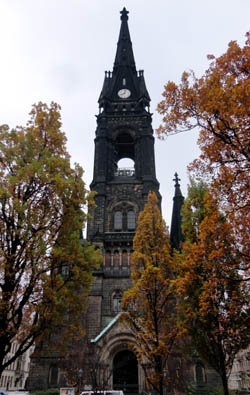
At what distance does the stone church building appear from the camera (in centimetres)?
2422

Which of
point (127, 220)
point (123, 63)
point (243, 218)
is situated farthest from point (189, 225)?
point (123, 63)

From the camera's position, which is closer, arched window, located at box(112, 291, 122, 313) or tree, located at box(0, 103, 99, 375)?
tree, located at box(0, 103, 99, 375)

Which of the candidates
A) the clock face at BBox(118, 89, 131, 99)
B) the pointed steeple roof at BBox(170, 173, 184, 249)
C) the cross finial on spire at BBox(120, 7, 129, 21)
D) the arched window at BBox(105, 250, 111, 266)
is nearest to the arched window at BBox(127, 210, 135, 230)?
the arched window at BBox(105, 250, 111, 266)

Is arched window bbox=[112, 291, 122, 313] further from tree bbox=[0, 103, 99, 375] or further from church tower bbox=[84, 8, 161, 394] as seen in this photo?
tree bbox=[0, 103, 99, 375]

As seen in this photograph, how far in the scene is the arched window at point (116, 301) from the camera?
2758 centimetres

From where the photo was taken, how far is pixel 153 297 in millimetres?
15844

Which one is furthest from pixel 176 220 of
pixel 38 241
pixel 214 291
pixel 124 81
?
pixel 38 241

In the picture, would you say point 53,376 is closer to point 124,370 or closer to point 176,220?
point 124,370

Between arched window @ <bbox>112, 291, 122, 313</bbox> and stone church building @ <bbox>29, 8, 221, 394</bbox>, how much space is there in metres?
0.08

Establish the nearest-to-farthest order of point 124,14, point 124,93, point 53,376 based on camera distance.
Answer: point 53,376
point 124,93
point 124,14

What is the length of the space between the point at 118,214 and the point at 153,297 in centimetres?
1705

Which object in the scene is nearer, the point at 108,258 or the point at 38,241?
the point at 38,241

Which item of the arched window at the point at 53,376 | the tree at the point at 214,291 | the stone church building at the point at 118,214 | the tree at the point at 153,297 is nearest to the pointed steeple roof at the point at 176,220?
the stone church building at the point at 118,214

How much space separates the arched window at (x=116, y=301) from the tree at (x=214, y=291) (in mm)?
13075
